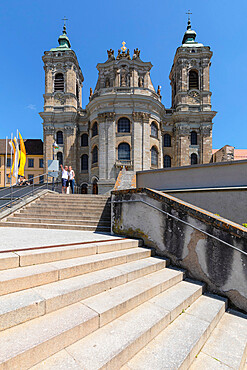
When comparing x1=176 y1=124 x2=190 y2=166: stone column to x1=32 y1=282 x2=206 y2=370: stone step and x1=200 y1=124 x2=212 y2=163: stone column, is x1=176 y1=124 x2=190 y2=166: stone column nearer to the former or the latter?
x1=200 y1=124 x2=212 y2=163: stone column

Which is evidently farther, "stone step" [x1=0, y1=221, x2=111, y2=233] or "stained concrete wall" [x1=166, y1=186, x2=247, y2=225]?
"stone step" [x1=0, y1=221, x2=111, y2=233]

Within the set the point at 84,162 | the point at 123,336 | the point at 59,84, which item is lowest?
the point at 123,336

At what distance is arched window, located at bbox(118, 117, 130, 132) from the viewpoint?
26.9m

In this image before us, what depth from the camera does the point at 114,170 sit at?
26.0m

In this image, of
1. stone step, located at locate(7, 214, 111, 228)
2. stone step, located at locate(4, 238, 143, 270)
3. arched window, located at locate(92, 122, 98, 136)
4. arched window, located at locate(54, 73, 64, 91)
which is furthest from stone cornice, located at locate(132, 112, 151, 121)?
stone step, located at locate(4, 238, 143, 270)

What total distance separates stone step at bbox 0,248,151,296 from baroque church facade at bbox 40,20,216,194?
863 inches

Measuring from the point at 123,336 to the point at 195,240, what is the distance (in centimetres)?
261

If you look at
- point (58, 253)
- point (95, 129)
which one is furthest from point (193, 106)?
point (58, 253)

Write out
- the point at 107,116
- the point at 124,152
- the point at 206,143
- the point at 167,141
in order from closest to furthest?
the point at 107,116 → the point at 124,152 → the point at 206,143 → the point at 167,141

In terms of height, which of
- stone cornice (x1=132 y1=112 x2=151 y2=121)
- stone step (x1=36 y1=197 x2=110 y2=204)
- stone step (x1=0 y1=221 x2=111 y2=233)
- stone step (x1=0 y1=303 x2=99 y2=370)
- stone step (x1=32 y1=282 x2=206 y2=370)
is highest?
stone cornice (x1=132 y1=112 x2=151 y2=121)

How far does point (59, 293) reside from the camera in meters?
2.57

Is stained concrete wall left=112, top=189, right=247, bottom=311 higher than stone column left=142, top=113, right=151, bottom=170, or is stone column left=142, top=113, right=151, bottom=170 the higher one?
stone column left=142, top=113, right=151, bottom=170

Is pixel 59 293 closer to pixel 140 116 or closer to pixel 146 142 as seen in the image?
pixel 146 142

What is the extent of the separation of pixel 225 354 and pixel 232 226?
208 centimetres
